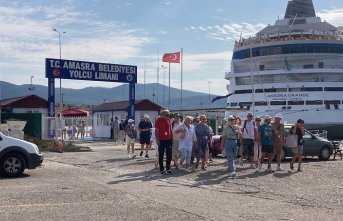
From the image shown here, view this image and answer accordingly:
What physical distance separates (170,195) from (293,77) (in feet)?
112

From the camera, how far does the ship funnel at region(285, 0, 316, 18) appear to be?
52812 millimetres

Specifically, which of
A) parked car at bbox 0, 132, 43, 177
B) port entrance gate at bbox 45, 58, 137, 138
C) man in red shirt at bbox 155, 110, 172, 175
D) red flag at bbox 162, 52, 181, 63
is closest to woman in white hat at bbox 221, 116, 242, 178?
man in red shirt at bbox 155, 110, 172, 175

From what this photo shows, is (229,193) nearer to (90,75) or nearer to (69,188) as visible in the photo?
(69,188)

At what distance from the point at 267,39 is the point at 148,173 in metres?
33.0

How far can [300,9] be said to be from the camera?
53.0m

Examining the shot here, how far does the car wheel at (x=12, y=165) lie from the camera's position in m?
12.8

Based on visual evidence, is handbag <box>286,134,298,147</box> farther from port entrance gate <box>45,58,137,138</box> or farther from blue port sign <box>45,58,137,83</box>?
blue port sign <box>45,58,137,83</box>

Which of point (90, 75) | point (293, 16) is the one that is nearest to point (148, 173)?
point (90, 75)

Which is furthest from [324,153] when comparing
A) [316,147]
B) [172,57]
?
[172,57]

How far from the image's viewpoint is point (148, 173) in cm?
1391

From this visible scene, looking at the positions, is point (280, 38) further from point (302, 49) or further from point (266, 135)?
point (266, 135)

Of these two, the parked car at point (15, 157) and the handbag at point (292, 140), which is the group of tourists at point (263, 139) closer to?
the handbag at point (292, 140)

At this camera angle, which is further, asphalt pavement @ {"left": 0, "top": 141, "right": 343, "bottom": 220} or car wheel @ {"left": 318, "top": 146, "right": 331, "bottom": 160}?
car wheel @ {"left": 318, "top": 146, "right": 331, "bottom": 160}

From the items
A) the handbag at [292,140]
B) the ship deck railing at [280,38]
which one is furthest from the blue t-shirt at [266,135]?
the ship deck railing at [280,38]
